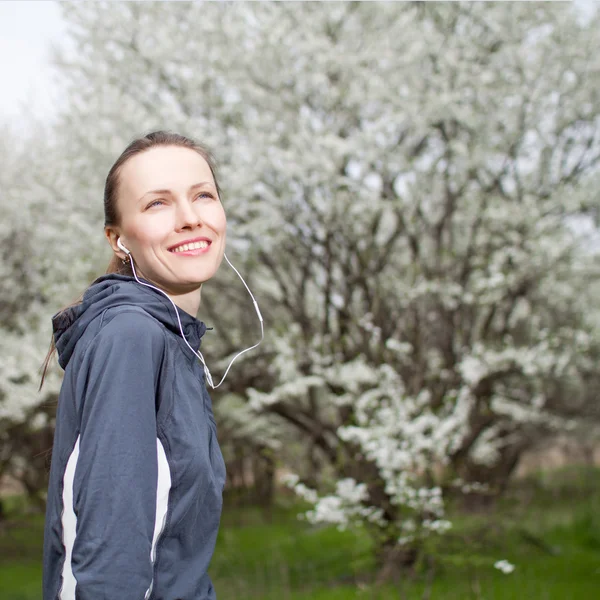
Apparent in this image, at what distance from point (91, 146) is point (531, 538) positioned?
5.98m

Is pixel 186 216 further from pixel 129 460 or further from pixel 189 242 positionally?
pixel 129 460

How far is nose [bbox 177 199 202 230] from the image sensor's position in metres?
1.71

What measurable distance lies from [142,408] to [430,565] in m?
4.30

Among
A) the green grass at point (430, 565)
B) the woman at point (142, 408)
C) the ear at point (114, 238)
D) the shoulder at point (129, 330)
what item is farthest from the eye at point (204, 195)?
the green grass at point (430, 565)

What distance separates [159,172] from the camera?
1.71 m

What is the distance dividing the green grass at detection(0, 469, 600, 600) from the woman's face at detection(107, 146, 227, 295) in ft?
11.7

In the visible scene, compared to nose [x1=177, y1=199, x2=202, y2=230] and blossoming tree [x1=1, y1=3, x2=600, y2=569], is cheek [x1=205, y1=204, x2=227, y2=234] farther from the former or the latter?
blossoming tree [x1=1, y1=3, x2=600, y2=569]

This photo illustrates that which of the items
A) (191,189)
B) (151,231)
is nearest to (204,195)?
(191,189)

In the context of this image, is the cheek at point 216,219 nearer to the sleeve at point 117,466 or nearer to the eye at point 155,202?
the eye at point 155,202

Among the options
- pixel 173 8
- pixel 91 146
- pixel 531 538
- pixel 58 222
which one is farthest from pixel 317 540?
pixel 173 8

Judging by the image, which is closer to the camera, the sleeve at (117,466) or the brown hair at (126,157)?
the sleeve at (117,466)

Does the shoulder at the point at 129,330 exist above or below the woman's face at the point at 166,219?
below

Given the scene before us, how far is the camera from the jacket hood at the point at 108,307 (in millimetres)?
1543

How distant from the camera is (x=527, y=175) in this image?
835 cm
